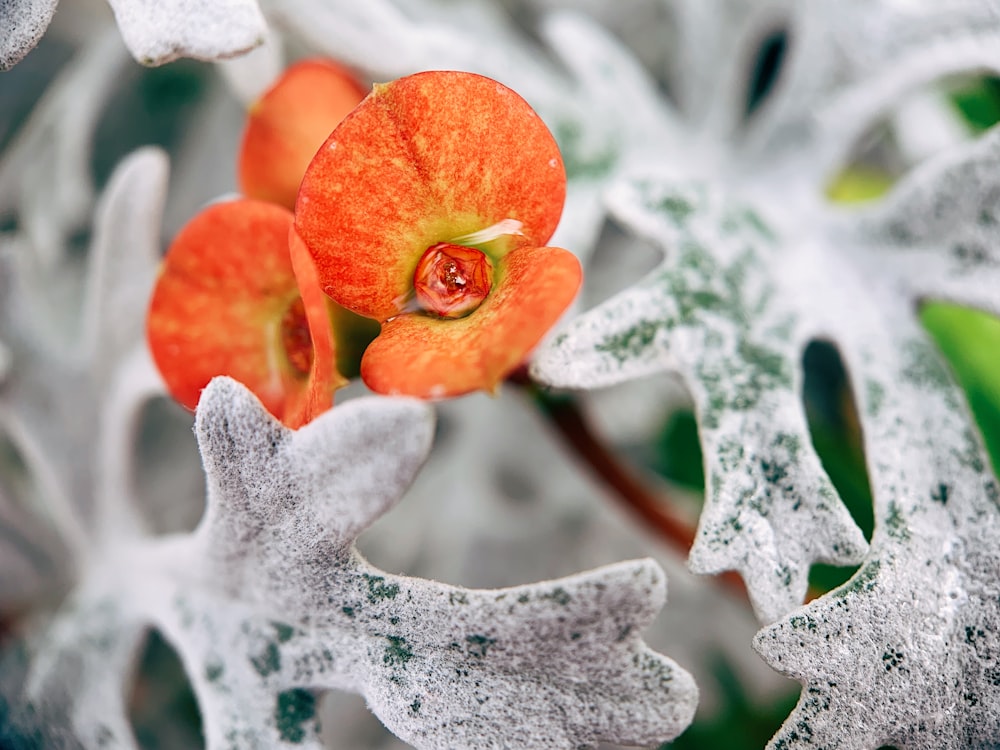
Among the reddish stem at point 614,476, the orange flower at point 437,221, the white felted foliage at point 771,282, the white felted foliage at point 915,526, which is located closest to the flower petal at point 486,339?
the orange flower at point 437,221

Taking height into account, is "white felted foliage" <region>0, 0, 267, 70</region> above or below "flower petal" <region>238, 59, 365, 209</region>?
above

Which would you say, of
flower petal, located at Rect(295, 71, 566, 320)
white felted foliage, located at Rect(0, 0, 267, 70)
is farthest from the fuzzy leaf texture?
white felted foliage, located at Rect(0, 0, 267, 70)

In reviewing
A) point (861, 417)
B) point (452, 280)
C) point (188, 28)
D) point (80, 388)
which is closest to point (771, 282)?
point (861, 417)

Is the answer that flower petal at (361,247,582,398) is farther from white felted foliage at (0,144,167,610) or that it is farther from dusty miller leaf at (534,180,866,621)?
white felted foliage at (0,144,167,610)

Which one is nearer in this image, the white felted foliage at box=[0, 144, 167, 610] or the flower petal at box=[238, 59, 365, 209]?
the flower petal at box=[238, 59, 365, 209]

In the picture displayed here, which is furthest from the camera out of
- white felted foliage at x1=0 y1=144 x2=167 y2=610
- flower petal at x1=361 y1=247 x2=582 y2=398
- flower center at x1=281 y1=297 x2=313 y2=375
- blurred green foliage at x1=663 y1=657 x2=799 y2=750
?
blurred green foliage at x1=663 y1=657 x2=799 y2=750
